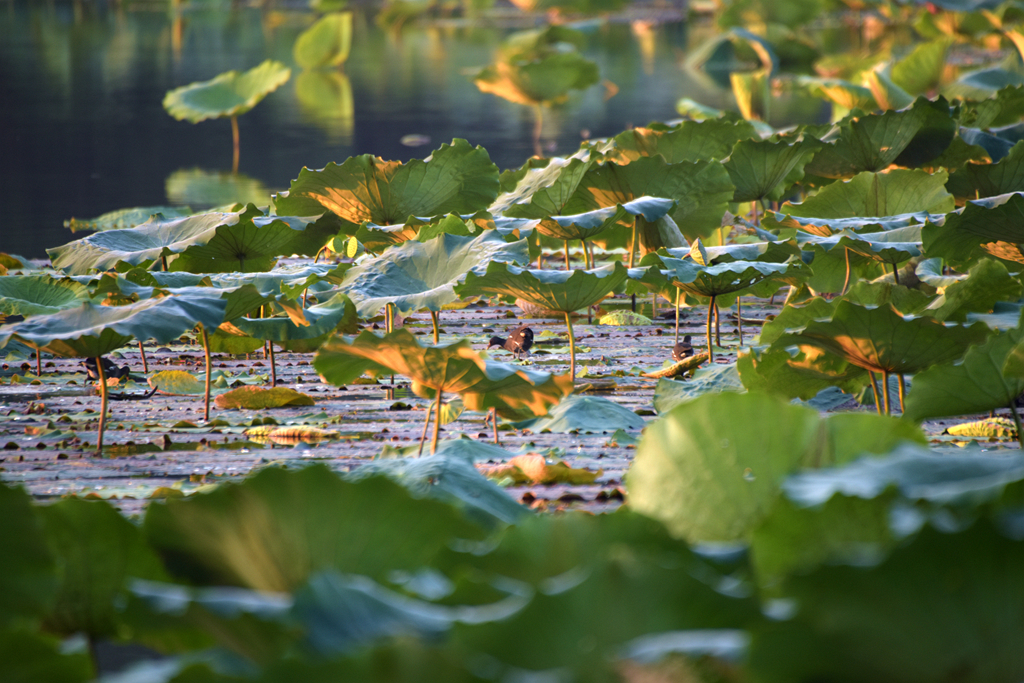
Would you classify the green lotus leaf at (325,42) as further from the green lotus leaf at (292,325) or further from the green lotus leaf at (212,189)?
the green lotus leaf at (292,325)

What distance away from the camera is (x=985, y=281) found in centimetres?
258

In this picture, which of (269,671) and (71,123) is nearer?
(269,671)

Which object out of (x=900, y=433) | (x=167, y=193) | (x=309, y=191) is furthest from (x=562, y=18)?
(x=900, y=433)

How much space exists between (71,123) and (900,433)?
11.3 m

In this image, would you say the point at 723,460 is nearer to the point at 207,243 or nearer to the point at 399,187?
the point at 207,243

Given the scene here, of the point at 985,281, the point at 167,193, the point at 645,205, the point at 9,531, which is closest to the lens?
the point at 9,531

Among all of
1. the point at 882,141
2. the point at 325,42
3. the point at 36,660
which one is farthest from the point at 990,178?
the point at 325,42

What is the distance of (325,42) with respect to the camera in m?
15.1

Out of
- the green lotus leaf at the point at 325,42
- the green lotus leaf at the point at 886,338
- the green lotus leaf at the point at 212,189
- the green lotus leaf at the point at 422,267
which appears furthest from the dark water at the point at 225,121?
the green lotus leaf at the point at 886,338

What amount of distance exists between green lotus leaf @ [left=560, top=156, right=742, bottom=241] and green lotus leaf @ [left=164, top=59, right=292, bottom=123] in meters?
5.04

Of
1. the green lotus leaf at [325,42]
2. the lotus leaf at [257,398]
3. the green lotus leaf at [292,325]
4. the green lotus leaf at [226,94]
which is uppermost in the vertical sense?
the green lotus leaf at [325,42]

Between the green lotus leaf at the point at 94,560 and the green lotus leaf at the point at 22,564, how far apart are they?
10cm

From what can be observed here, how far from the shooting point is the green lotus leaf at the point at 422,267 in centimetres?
290

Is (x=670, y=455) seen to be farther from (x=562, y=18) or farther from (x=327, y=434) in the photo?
(x=562, y=18)
